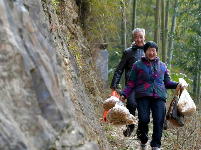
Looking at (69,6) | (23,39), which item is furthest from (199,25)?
(23,39)

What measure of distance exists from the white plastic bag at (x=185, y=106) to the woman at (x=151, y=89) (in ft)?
0.72

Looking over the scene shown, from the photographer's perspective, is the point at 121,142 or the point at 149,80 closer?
the point at 149,80

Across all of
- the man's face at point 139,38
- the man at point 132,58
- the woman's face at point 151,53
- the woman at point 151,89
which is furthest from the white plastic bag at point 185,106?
the man's face at point 139,38

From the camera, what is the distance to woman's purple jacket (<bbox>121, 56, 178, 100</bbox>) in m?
3.26

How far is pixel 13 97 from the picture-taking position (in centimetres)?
134

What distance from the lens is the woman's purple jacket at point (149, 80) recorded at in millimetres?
3262

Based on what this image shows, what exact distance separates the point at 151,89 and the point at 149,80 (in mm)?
120

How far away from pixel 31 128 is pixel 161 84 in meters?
2.28

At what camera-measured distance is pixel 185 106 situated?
123 inches

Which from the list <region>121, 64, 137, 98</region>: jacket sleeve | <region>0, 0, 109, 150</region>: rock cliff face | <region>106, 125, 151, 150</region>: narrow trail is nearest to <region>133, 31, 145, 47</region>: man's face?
<region>121, 64, 137, 98</region>: jacket sleeve

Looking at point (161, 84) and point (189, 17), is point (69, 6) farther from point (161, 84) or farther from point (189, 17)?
point (189, 17)

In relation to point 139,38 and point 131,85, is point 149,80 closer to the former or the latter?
point 131,85

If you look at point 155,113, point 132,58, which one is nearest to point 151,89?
point 155,113

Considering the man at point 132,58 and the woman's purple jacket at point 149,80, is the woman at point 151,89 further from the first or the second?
the man at point 132,58
